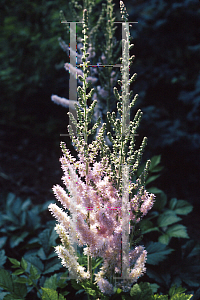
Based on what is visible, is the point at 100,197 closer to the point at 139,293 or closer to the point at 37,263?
the point at 139,293

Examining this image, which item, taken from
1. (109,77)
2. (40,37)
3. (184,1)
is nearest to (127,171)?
(109,77)

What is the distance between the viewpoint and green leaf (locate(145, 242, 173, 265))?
5.17 ft

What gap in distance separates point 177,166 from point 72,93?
187cm

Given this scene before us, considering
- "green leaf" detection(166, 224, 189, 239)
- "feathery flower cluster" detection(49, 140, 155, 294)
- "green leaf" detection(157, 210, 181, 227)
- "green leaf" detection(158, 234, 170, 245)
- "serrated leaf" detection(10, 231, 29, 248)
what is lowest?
"serrated leaf" detection(10, 231, 29, 248)

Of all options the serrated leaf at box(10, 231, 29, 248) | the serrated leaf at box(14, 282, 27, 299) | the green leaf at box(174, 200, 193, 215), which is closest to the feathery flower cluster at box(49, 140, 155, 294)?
the serrated leaf at box(14, 282, 27, 299)

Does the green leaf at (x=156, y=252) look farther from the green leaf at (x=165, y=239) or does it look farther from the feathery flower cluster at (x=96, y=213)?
the feathery flower cluster at (x=96, y=213)

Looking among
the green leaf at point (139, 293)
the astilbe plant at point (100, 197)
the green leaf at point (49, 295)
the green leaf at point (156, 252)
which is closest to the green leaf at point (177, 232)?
the green leaf at point (156, 252)

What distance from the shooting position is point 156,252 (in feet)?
5.36

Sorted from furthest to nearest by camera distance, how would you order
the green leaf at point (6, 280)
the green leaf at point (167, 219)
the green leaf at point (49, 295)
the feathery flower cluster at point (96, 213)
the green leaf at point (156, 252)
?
the green leaf at point (167, 219)
the green leaf at point (156, 252)
the green leaf at point (6, 280)
the green leaf at point (49, 295)
the feathery flower cluster at point (96, 213)

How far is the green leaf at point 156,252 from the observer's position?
1575 millimetres

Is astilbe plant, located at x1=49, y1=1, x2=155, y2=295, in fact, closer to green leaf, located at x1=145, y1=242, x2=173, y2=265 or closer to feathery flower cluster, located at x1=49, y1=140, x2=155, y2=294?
feathery flower cluster, located at x1=49, y1=140, x2=155, y2=294

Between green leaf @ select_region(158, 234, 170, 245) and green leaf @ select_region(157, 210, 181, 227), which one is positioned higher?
green leaf @ select_region(157, 210, 181, 227)

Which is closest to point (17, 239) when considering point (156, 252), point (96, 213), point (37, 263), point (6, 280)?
point (37, 263)

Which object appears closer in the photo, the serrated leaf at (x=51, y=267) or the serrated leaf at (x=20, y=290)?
the serrated leaf at (x=20, y=290)
